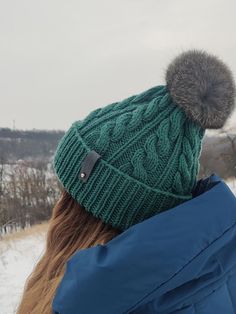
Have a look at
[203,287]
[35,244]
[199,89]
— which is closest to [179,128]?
[199,89]

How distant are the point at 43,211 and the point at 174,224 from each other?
20890 mm

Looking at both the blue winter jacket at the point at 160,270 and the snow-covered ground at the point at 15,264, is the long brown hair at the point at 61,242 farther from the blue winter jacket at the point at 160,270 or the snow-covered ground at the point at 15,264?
the snow-covered ground at the point at 15,264

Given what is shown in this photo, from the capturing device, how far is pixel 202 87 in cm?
112

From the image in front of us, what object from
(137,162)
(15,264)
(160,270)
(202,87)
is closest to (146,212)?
(137,162)

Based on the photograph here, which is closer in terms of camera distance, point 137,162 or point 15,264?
point 137,162

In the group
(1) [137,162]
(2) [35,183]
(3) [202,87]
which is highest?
(3) [202,87]

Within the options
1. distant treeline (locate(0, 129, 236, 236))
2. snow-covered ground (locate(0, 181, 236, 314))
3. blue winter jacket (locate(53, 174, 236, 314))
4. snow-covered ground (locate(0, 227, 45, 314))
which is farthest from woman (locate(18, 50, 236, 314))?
distant treeline (locate(0, 129, 236, 236))

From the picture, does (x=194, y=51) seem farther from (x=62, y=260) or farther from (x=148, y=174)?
(x=62, y=260)

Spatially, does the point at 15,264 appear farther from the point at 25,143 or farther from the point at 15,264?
the point at 25,143

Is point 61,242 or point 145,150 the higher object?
point 145,150

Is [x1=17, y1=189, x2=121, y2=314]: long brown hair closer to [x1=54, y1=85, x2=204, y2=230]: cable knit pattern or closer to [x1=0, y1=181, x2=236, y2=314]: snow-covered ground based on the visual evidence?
[x1=54, y1=85, x2=204, y2=230]: cable knit pattern

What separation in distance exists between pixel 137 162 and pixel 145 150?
0.03 metres

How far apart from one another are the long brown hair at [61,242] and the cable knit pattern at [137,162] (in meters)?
0.04

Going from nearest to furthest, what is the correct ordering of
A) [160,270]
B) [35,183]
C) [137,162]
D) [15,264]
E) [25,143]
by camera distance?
1. [160,270]
2. [137,162]
3. [15,264]
4. [35,183]
5. [25,143]
